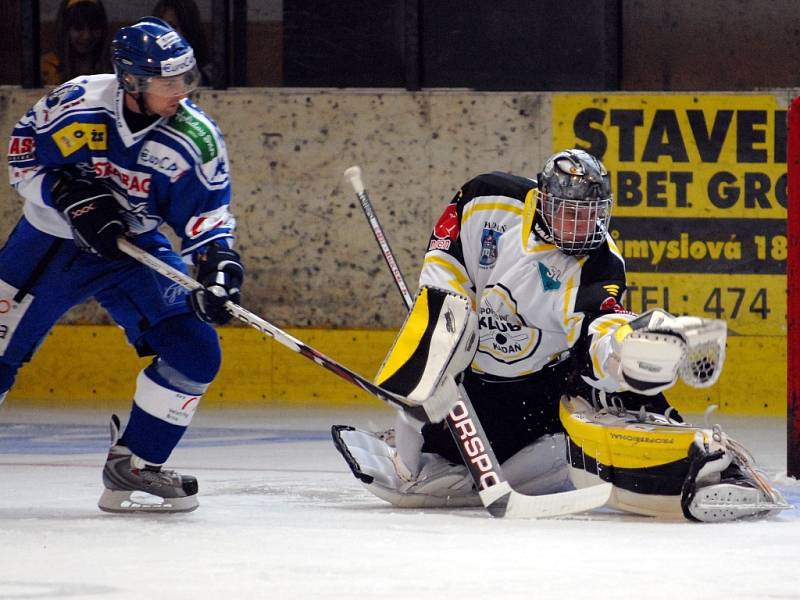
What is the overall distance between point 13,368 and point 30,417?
7.93 ft

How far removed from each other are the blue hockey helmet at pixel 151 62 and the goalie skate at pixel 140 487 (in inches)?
34.5

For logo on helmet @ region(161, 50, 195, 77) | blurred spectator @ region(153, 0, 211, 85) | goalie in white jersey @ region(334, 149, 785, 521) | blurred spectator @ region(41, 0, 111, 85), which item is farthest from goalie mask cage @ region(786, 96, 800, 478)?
blurred spectator @ region(41, 0, 111, 85)

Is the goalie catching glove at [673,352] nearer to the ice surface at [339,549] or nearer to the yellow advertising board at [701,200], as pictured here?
the ice surface at [339,549]

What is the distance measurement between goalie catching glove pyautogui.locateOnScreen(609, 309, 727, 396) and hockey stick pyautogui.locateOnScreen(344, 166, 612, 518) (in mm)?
384

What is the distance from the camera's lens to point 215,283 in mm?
4066

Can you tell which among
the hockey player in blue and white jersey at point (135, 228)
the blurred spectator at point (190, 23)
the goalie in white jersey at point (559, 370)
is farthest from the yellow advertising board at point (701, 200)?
the hockey player in blue and white jersey at point (135, 228)

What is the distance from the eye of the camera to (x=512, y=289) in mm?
4328

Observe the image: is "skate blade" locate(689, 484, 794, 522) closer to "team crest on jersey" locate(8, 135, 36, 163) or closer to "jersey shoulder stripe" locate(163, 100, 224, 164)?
"jersey shoulder stripe" locate(163, 100, 224, 164)

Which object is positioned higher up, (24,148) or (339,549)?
(24,148)

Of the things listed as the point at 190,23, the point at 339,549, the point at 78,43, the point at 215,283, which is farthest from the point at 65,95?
the point at 78,43

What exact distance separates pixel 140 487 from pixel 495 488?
0.84 m

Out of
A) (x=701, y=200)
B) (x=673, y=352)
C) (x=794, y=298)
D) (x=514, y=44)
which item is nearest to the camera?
(x=673, y=352)

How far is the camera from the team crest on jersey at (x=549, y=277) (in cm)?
427

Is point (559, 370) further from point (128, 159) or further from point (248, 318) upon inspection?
point (128, 159)
